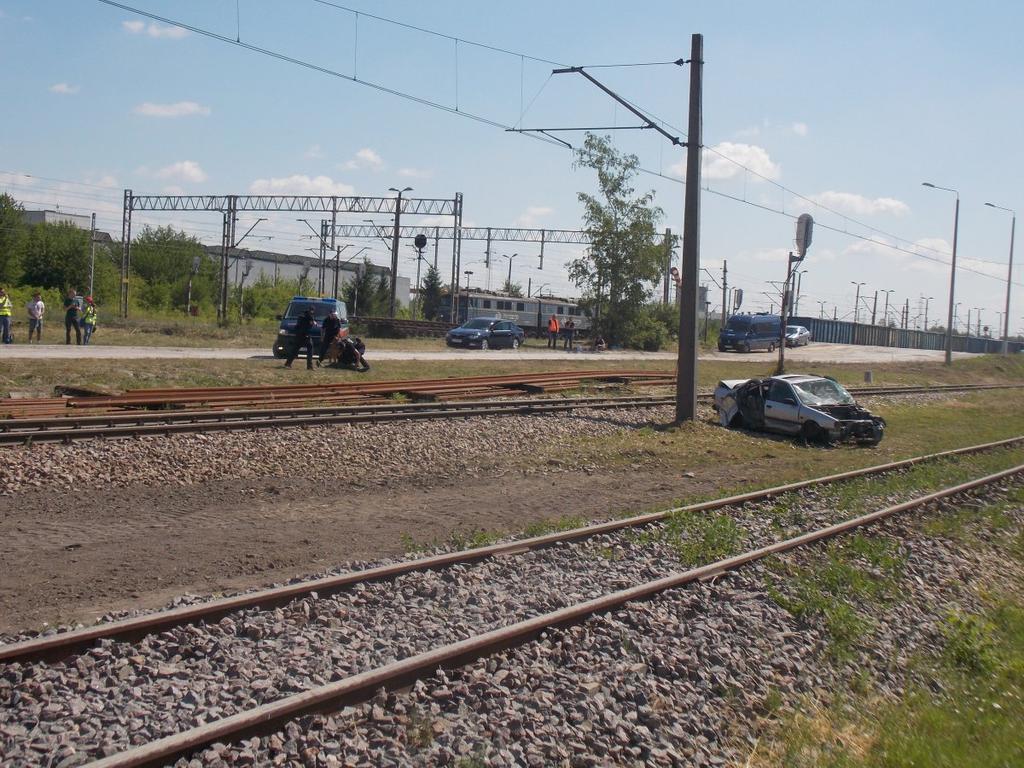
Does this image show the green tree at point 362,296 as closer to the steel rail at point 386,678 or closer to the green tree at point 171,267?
the green tree at point 171,267

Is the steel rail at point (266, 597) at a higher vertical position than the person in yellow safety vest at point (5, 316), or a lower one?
lower

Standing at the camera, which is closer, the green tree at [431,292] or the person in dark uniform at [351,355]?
the person in dark uniform at [351,355]

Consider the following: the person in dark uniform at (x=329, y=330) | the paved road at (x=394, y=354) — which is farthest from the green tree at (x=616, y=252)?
the person in dark uniform at (x=329, y=330)

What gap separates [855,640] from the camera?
23.4 feet

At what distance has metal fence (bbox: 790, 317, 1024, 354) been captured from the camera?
7331cm

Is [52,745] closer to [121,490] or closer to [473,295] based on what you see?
[121,490]

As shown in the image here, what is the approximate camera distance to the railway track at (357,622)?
195 inches

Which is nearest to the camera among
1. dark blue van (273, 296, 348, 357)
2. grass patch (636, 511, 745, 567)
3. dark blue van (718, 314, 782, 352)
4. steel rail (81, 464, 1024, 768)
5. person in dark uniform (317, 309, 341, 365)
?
steel rail (81, 464, 1024, 768)

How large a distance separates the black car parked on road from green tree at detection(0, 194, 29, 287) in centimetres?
3819

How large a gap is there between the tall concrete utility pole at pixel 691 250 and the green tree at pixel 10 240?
6017 cm

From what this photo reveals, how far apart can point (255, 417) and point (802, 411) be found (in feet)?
33.7

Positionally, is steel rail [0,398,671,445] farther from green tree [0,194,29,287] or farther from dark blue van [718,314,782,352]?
green tree [0,194,29,287]

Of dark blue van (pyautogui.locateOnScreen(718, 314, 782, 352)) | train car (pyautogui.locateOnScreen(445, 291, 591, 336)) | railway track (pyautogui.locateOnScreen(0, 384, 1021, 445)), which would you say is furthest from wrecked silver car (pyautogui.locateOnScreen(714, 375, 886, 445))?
train car (pyautogui.locateOnScreen(445, 291, 591, 336))

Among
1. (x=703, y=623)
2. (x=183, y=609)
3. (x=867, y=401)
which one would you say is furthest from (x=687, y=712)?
(x=867, y=401)
